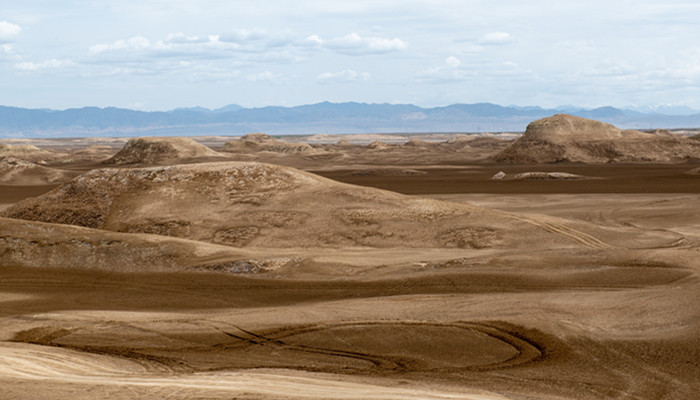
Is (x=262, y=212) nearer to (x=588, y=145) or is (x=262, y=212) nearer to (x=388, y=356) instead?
(x=388, y=356)

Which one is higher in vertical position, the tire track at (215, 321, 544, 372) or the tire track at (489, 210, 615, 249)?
the tire track at (489, 210, 615, 249)

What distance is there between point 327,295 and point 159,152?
5659cm

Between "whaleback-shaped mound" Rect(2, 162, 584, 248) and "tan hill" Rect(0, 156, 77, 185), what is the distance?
29463 millimetres

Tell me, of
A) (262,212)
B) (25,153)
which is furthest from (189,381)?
(25,153)

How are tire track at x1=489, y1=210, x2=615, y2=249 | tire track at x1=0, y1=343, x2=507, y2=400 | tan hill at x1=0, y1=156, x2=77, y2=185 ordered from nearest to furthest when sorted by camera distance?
tire track at x1=0, y1=343, x2=507, y2=400 → tire track at x1=489, y1=210, x2=615, y2=249 → tan hill at x1=0, y1=156, x2=77, y2=185

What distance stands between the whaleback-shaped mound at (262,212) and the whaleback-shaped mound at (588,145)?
47.2m

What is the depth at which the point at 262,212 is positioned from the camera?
67.1ft

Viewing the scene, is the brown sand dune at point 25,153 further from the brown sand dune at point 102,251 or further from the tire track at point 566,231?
the tire track at point 566,231

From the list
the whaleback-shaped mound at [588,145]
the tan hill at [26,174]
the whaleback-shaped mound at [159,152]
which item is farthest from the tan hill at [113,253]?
the whaleback-shaped mound at [588,145]

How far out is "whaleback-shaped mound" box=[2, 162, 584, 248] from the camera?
741 inches

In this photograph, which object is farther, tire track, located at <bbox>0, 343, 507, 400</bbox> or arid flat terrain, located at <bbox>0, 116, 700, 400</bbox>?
arid flat terrain, located at <bbox>0, 116, 700, 400</bbox>

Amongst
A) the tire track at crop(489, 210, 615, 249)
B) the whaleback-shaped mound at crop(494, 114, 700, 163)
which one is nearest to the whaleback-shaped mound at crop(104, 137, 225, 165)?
the whaleback-shaped mound at crop(494, 114, 700, 163)

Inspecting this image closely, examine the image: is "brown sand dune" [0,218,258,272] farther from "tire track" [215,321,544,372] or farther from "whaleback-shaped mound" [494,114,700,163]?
"whaleback-shaped mound" [494,114,700,163]

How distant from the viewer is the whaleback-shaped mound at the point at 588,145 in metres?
65.6
